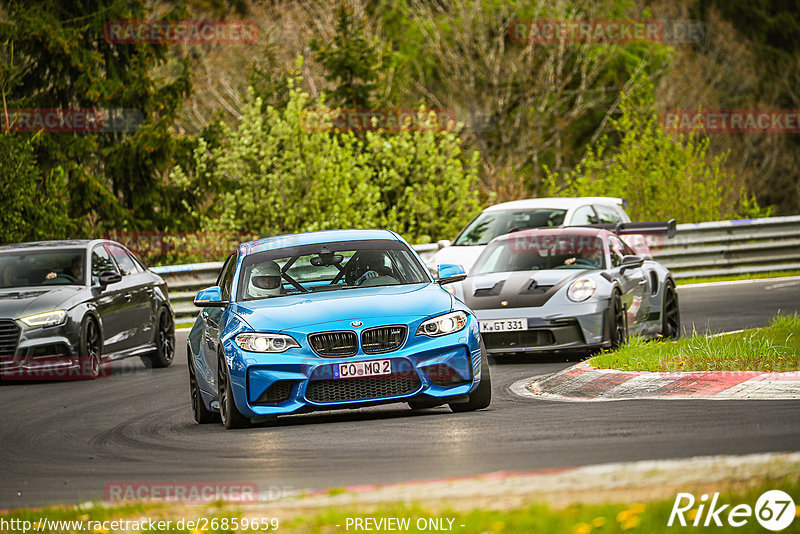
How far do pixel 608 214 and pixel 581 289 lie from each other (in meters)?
7.91

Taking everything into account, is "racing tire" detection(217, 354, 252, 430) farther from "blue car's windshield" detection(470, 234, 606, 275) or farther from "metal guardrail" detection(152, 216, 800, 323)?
"metal guardrail" detection(152, 216, 800, 323)

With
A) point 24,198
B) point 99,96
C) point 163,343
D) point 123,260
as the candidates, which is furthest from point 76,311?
point 99,96

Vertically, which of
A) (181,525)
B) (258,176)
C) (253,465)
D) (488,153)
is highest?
(181,525)

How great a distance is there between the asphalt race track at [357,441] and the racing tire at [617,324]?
2.43 meters

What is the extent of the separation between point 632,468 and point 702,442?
4.29ft

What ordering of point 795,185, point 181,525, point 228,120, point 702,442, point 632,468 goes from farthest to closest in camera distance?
point 795,185 → point 228,120 → point 702,442 → point 632,468 → point 181,525

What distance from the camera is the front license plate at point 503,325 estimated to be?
15062 mm

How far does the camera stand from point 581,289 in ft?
49.7

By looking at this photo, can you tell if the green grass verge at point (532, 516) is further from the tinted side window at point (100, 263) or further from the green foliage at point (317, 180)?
the green foliage at point (317, 180)

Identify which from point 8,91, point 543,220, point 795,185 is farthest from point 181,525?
point 795,185

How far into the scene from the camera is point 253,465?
869 cm

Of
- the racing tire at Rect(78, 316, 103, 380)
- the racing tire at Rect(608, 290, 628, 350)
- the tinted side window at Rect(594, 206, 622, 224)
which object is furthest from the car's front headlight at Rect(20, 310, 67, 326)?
the tinted side window at Rect(594, 206, 622, 224)

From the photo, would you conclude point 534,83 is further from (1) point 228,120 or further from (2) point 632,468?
(2) point 632,468

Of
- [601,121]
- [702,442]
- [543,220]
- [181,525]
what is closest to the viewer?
[181,525]
